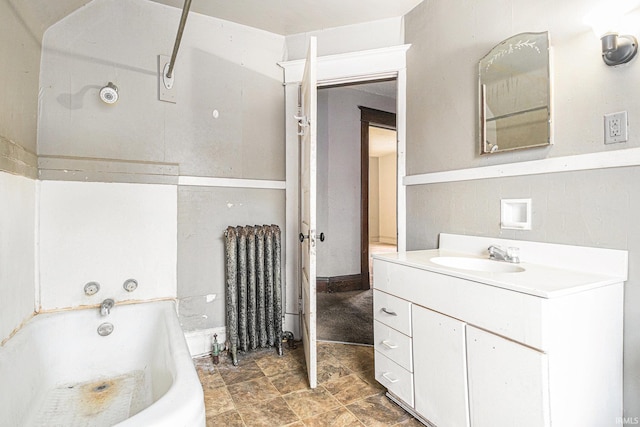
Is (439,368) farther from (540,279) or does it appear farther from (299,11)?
(299,11)

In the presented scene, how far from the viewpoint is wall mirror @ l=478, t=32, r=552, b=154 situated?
56.4 inches

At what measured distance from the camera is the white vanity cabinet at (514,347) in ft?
3.29

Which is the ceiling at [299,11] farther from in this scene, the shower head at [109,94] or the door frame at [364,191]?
the door frame at [364,191]

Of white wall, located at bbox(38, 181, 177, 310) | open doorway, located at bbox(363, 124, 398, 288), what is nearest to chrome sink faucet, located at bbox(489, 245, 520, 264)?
white wall, located at bbox(38, 181, 177, 310)

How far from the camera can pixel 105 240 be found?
192cm

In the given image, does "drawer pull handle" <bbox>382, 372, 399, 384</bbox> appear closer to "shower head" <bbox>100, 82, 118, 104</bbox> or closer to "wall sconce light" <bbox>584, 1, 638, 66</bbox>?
"wall sconce light" <bbox>584, 1, 638, 66</bbox>

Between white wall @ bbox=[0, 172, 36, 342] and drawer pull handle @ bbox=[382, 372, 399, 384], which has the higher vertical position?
white wall @ bbox=[0, 172, 36, 342]

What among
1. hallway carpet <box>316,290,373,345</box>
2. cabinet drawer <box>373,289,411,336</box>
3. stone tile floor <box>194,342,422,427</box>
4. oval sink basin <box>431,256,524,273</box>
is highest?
oval sink basin <box>431,256,524,273</box>

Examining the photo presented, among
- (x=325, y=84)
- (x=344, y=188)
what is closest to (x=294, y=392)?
(x=325, y=84)

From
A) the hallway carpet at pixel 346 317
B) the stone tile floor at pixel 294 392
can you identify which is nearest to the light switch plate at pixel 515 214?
the stone tile floor at pixel 294 392

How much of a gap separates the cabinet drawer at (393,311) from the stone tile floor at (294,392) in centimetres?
45

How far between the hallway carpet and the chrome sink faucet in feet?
4.24

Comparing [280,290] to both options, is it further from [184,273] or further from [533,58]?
[533,58]

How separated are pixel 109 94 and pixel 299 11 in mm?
1374
